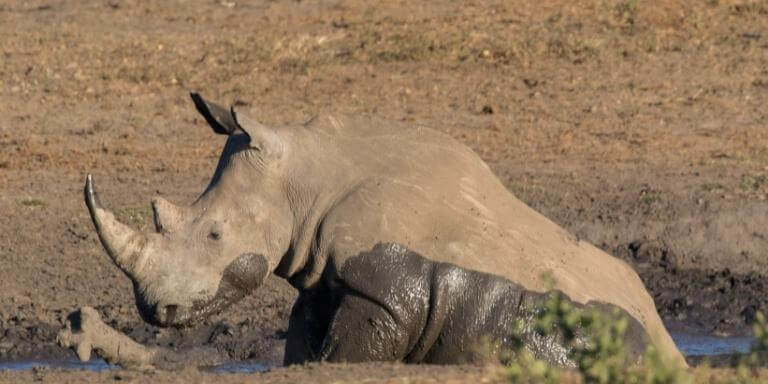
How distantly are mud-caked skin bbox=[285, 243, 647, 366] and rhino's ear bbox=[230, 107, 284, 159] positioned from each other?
1.55ft

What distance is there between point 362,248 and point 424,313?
0.31 m

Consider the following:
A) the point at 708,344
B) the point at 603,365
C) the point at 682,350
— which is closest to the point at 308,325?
the point at 603,365

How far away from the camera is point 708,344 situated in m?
10.9

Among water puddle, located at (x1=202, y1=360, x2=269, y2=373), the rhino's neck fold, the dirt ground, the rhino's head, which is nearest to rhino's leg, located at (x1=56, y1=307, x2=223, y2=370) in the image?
the rhino's head

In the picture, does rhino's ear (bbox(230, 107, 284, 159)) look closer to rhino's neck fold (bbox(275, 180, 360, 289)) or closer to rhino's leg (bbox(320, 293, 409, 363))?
rhino's neck fold (bbox(275, 180, 360, 289))

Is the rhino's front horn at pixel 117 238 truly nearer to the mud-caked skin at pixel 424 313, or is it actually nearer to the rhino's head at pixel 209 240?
the rhino's head at pixel 209 240

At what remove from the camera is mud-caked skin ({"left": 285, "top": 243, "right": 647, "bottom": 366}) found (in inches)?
260

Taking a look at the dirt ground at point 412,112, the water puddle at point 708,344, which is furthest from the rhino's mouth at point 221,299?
the water puddle at point 708,344

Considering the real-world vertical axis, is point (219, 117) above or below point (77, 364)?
above

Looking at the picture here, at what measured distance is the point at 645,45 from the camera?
1591cm

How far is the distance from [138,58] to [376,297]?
9.81 m

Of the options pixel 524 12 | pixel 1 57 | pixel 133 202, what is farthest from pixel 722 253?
pixel 1 57

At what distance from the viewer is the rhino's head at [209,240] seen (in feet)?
22.2

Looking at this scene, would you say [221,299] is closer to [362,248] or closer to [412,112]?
[362,248]
